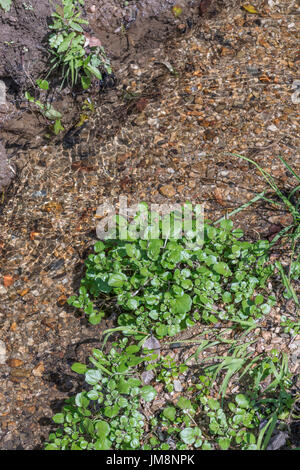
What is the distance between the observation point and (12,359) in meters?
2.62

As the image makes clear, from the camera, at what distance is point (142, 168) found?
3217 mm

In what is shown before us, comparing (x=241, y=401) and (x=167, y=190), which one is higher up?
(x=167, y=190)

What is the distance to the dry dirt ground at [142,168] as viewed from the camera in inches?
101

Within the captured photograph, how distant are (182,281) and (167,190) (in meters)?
0.90

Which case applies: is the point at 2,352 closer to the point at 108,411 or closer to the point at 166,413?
the point at 108,411

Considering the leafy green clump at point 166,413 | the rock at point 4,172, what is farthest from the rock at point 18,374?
the rock at point 4,172

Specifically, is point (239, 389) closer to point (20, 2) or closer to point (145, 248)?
point (145, 248)

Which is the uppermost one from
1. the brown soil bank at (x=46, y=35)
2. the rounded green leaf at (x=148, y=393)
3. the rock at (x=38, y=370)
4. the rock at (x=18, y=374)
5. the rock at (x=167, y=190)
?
the brown soil bank at (x=46, y=35)

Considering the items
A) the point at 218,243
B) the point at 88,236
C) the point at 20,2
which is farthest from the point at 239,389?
the point at 20,2

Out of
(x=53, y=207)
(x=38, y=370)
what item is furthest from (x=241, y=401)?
(x=53, y=207)

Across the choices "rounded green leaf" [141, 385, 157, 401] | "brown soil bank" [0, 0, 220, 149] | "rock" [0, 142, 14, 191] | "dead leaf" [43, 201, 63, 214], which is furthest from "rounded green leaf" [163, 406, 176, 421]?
"brown soil bank" [0, 0, 220, 149]

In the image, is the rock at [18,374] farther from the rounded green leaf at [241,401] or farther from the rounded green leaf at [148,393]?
the rounded green leaf at [241,401]

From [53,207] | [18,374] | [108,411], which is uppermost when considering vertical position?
[53,207]

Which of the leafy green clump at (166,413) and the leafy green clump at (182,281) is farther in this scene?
the leafy green clump at (182,281)
